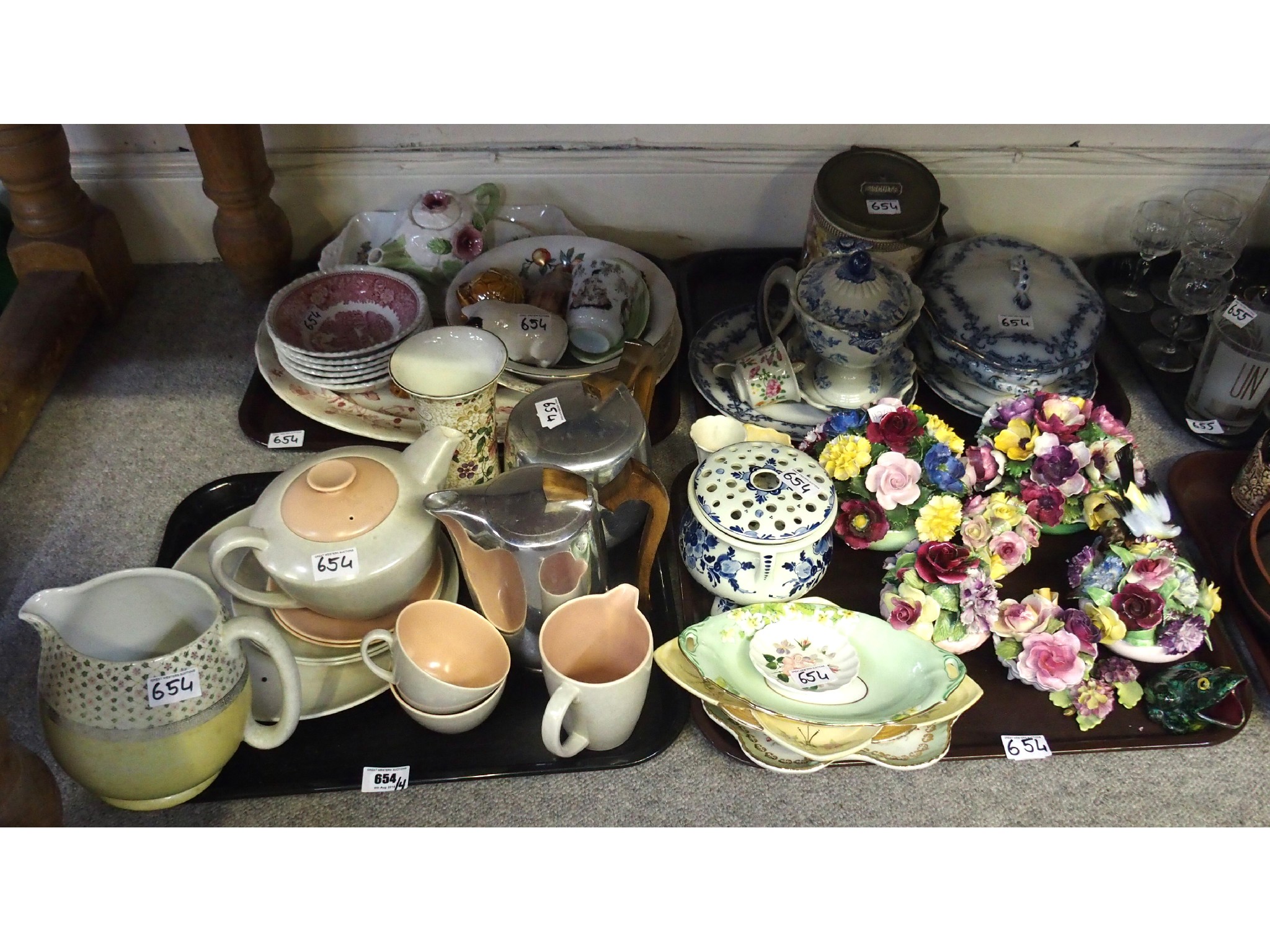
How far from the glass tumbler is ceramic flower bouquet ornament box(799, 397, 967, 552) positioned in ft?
1.24

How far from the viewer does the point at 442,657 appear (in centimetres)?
87

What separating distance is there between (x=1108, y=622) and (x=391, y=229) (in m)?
0.94

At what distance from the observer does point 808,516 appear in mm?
881

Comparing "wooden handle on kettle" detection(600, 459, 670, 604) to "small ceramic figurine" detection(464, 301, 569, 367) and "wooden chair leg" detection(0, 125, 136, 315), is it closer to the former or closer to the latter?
"small ceramic figurine" detection(464, 301, 569, 367)

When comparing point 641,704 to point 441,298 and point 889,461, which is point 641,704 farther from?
point 441,298

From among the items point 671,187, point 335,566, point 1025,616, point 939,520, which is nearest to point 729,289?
point 671,187

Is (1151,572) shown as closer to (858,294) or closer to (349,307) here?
(858,294)

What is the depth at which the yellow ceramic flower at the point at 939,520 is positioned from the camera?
96 centimetres

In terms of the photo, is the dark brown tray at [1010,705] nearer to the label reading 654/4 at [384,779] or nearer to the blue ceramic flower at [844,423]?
the blue ceramic flower at [844,423]

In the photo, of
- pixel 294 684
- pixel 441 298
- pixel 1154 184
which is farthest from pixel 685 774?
pixel 1154 184

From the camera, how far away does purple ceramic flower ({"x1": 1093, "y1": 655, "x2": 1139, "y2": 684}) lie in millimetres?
915

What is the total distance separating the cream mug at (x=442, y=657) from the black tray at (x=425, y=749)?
0.05m

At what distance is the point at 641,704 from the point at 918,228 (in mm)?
663

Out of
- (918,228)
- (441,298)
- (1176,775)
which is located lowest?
(1176,775)
